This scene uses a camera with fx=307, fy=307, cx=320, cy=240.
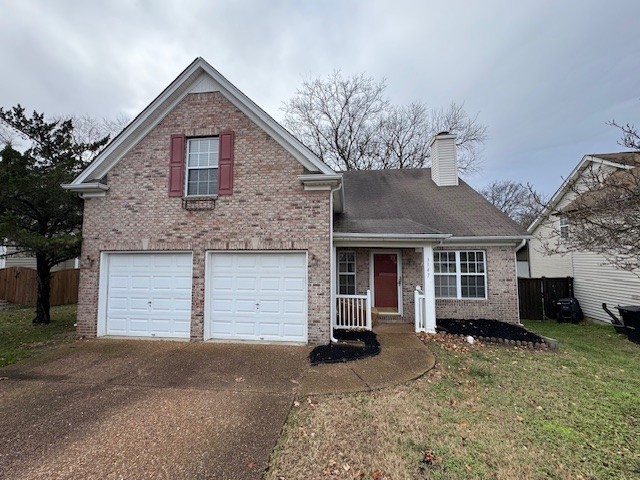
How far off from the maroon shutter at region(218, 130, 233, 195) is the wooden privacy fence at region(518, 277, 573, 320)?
13026 mm

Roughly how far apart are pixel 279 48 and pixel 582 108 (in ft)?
38.0

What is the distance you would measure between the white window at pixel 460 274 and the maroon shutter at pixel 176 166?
28.4 ft

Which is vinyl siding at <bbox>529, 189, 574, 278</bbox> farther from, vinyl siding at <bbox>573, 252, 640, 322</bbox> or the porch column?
the porch column

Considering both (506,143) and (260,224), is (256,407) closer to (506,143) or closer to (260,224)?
(260,224)

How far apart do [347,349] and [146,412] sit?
13.5ft

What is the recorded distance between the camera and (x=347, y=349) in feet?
23.0

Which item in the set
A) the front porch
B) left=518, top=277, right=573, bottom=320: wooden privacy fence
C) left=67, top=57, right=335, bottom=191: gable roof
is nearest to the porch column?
the front porch

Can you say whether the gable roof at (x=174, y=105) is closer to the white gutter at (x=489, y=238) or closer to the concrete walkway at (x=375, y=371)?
the concrete walkway at (x=375, y=371)

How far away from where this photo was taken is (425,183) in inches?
567

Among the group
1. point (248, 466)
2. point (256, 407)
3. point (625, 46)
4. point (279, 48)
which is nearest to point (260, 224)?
point (256, 407)

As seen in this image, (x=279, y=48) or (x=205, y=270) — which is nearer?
(x=205, y=270)

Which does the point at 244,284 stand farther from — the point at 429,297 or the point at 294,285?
the point at 429,297

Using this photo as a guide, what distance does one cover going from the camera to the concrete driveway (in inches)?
127

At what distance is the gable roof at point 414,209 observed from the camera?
991cm
